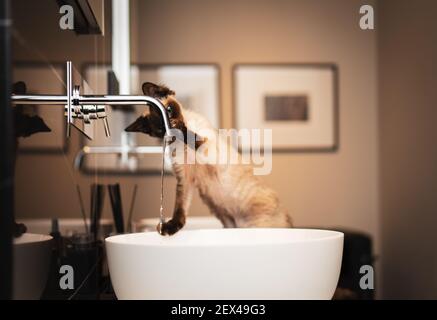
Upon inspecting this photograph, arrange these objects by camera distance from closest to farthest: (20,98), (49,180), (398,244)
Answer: (20,98) < (49,180) < (398,244)

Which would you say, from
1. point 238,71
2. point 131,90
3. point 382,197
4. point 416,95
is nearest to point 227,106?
point 238,71

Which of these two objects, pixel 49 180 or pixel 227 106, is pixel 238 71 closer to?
pixel 227 106

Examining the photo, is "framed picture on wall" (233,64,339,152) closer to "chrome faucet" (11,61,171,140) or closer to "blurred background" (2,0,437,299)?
"blurred background" (2,0,437,299)

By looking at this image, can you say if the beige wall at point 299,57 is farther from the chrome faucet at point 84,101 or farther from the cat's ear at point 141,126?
the chrome faucet at point 84,101

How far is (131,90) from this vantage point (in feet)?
4.75

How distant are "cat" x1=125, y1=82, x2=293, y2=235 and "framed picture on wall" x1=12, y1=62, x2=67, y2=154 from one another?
9.9 inches

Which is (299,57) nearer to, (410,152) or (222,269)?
(410,152)

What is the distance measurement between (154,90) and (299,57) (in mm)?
511

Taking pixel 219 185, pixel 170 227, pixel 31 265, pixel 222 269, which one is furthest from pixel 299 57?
pixel 31 265

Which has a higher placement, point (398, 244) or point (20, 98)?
point (20, 98)

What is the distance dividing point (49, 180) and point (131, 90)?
0.53 meters

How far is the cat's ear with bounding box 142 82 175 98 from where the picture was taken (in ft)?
4.05

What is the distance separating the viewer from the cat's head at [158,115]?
4.07ft

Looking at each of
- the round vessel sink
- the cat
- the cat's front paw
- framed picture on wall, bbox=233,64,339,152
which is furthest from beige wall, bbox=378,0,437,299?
the round vessel sink
